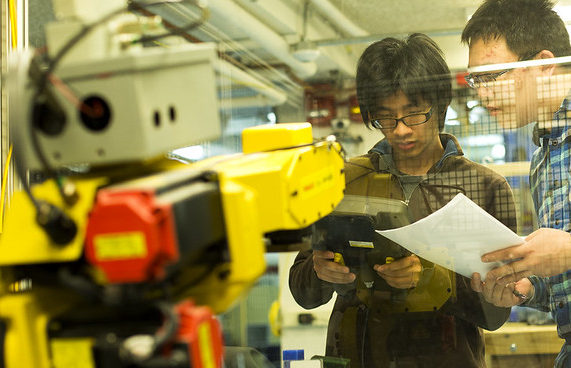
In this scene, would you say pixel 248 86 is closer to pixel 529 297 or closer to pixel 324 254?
pixel 324 254

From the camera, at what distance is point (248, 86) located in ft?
8.61

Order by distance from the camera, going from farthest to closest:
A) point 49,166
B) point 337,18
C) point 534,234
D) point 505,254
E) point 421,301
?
point 337,18
point 421,301
point 534,234
point 505,254
point 49,166

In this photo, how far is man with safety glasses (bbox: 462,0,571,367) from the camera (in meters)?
2.25

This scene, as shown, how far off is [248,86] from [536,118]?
112 centimetres

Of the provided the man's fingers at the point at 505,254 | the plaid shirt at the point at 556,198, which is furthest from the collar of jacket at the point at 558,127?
the man's fingers at the point at 505,254

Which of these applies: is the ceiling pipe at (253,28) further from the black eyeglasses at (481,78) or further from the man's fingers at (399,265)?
the man's fingers at (399,265)

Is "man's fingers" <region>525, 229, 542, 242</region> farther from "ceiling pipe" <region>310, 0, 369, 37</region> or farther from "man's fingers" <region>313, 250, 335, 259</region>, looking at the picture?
"ceiling pipe" <region>310, 0, 369, 37</region>

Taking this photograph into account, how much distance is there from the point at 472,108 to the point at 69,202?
1.69 meters

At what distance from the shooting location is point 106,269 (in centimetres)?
Answer: 103

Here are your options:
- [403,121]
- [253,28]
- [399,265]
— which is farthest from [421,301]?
[253,28]

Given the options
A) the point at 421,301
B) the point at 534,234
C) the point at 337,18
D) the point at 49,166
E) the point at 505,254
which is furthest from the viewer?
the point at 337,18

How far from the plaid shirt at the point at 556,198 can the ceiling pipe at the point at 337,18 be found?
801 mm

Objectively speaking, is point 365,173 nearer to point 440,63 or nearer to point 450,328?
point 440,63

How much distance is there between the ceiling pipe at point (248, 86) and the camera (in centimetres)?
260
